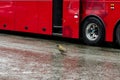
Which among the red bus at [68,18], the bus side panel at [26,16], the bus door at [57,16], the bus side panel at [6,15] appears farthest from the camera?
the bus side panel at [6,15]

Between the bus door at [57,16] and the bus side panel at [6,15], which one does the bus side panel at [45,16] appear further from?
the bus side panel at [6,15]

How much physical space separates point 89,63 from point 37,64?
1.40m

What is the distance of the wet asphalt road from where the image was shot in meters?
9.23

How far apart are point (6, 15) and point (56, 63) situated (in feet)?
28.8

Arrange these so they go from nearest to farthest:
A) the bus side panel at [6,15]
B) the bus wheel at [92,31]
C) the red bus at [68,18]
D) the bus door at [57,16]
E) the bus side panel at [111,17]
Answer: the bus side panel at [111,17]
the red bus at [68,18]
the bus wheel at [92,31]
the bus door at [57,16]
the bus side panel at [6,15]

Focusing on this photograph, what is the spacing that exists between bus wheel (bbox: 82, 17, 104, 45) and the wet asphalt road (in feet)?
1.54

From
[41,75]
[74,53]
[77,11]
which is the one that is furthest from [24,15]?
[41,75]

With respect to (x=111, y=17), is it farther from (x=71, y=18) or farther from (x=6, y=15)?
(x=6, y=15)

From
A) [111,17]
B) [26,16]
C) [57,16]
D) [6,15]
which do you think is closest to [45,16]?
[57,16]

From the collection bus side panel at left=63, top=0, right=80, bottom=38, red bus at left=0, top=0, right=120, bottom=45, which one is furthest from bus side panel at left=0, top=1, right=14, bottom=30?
bus side panel at left=63, top=0, right=80, bottom=38

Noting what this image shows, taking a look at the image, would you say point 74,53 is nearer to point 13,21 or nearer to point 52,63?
point 52,63

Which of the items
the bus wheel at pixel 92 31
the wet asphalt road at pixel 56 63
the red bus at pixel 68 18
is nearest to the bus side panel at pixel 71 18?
the red bus at pixel 68 18

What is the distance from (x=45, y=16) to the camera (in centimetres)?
1711

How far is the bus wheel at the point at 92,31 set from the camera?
49.0 feet
